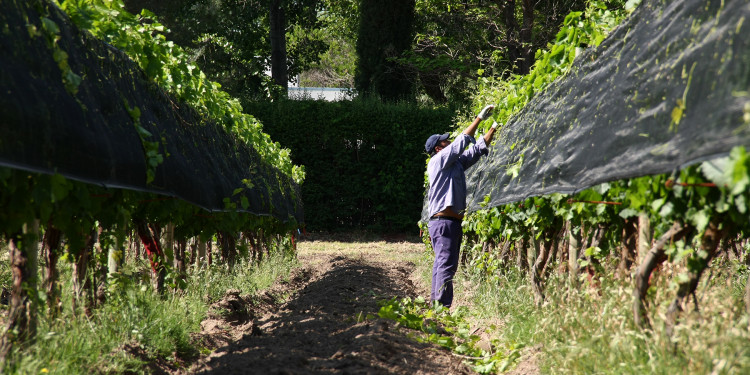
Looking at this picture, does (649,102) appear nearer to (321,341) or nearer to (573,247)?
(573,247)

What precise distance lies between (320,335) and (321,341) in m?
0.18

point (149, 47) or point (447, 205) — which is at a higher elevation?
point (149, 47)

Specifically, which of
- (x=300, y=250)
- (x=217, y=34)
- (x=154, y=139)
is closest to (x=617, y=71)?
(x=154, y=139)

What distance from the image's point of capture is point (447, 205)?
5539mm

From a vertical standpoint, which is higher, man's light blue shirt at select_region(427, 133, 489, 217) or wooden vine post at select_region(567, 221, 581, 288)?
man's light blue shirt at select_region(427, 133, 489, 217)

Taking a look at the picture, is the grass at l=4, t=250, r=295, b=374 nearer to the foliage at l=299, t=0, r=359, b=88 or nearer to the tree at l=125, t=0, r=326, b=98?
the tree at l=125, t=0, r=326, b=98

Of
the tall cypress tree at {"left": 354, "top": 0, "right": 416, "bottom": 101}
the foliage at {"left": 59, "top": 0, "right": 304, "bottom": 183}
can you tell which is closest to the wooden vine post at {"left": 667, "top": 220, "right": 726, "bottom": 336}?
the foliage at {"left": 59, "top": 0, "right": 304, "bottom": 183}

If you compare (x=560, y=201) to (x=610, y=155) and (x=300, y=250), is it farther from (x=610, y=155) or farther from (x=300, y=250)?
(x=300, y=250)

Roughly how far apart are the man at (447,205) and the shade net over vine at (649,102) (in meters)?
1.09

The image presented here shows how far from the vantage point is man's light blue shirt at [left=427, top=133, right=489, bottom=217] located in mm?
5523

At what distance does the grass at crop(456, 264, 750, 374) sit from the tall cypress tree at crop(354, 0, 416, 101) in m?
15.3

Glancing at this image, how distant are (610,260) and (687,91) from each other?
4.99ft

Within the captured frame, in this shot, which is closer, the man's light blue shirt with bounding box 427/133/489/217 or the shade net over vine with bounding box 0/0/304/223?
the shade net over vine with bounding box 0/0/304/223

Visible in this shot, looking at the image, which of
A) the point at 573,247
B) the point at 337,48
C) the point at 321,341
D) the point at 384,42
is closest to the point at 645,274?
the point at 573,247
